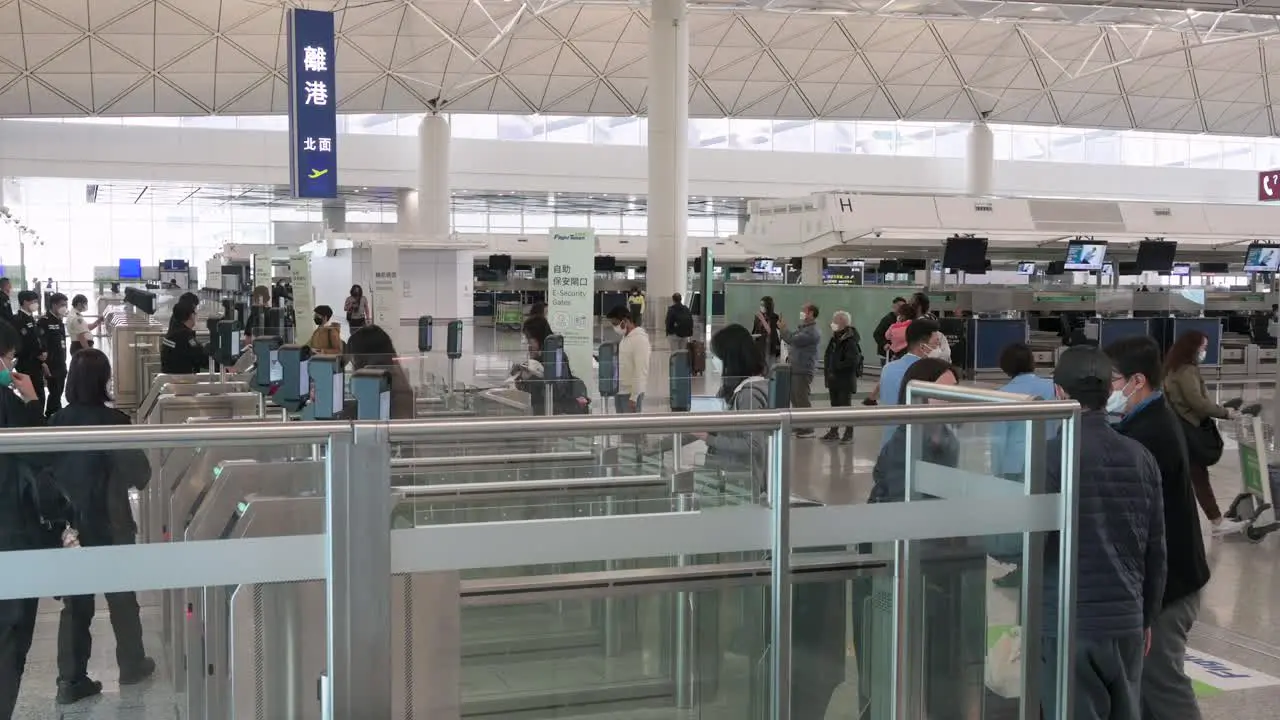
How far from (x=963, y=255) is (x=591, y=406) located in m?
13.1

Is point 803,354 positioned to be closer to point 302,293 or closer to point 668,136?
point 302,293

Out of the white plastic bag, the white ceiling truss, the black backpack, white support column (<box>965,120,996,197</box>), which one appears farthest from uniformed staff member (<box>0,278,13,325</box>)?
white support column (<box>965,120,996,197</box>)

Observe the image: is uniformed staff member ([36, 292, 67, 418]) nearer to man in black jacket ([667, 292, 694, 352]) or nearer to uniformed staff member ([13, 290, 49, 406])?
uniformed staff member ([13, 290, 49, 406])

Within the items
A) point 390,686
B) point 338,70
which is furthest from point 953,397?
point 338,70

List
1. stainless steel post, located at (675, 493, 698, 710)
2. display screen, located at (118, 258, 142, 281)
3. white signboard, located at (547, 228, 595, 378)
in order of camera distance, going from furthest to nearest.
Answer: display screen, located at (118, 258, 142, 281) < white signboard, located at (547, 228, 595, 378) < stainless steel post, located at (675, 493, 698, 710)

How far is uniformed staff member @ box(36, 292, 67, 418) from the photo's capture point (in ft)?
51.2

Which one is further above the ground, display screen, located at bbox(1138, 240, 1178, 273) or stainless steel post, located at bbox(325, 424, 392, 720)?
display screen, located at bbox(1138, 240, 1178, 273)

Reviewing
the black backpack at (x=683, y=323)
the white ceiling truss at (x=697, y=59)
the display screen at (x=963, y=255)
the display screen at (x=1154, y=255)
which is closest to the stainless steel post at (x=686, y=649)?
the black backpack at (x=683, y=323)

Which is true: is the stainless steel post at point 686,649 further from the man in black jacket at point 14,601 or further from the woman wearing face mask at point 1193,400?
the woman wearing face mask at point 1193,400

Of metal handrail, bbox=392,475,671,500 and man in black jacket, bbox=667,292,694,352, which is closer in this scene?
metal handrail, bbox=392,475,671,500

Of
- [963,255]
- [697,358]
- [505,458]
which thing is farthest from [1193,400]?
[963,255]

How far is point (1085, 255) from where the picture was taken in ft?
78.0

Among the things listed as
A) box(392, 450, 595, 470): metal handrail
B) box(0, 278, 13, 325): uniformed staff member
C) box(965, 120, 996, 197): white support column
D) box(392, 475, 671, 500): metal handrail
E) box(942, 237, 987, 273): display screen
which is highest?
box(965, 120, 996, 197): white support column

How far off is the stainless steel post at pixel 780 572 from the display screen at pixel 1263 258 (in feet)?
80.7
